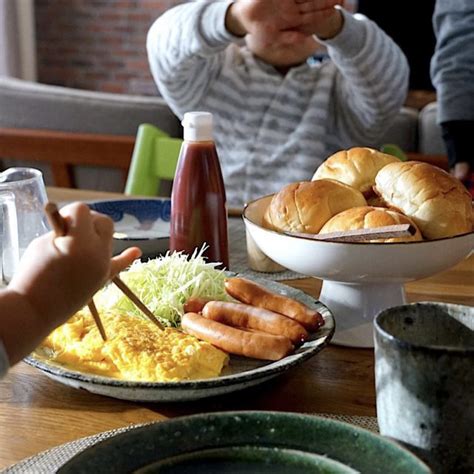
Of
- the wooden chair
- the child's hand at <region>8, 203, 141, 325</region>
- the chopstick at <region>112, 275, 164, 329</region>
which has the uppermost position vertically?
the child's hand at <region>8, 203, 141, 325</region>

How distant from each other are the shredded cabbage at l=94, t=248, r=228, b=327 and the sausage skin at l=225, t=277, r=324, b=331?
4cm

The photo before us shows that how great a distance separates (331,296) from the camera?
1138 mm

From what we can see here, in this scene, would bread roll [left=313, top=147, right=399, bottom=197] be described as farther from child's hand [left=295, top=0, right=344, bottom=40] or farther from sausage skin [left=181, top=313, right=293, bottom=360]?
child's hand [left=295, top=0, right=344, bottom=40]

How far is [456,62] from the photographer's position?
226 cm

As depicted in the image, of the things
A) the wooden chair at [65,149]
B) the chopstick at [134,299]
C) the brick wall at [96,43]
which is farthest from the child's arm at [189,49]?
the brick wall at [96,43]

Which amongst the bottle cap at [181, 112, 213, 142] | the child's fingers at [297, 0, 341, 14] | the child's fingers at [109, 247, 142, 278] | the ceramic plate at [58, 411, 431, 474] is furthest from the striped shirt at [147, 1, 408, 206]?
the ceramic plate at [58, 411, 431, 474]

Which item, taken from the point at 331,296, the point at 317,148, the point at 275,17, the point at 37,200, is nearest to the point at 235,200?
the point at 317,148

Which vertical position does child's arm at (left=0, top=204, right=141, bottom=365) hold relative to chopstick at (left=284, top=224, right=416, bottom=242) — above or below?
above

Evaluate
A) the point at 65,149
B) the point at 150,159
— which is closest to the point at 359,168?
the point at 150,159

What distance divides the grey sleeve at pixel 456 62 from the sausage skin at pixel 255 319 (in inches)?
54.8

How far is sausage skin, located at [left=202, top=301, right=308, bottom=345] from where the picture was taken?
990 mm

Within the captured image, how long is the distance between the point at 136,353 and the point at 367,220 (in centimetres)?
31

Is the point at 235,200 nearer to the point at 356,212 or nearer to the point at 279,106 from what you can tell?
the point at 279,106

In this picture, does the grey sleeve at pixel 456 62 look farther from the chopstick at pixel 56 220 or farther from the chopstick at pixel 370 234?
the chopstick at pixel 56 220
